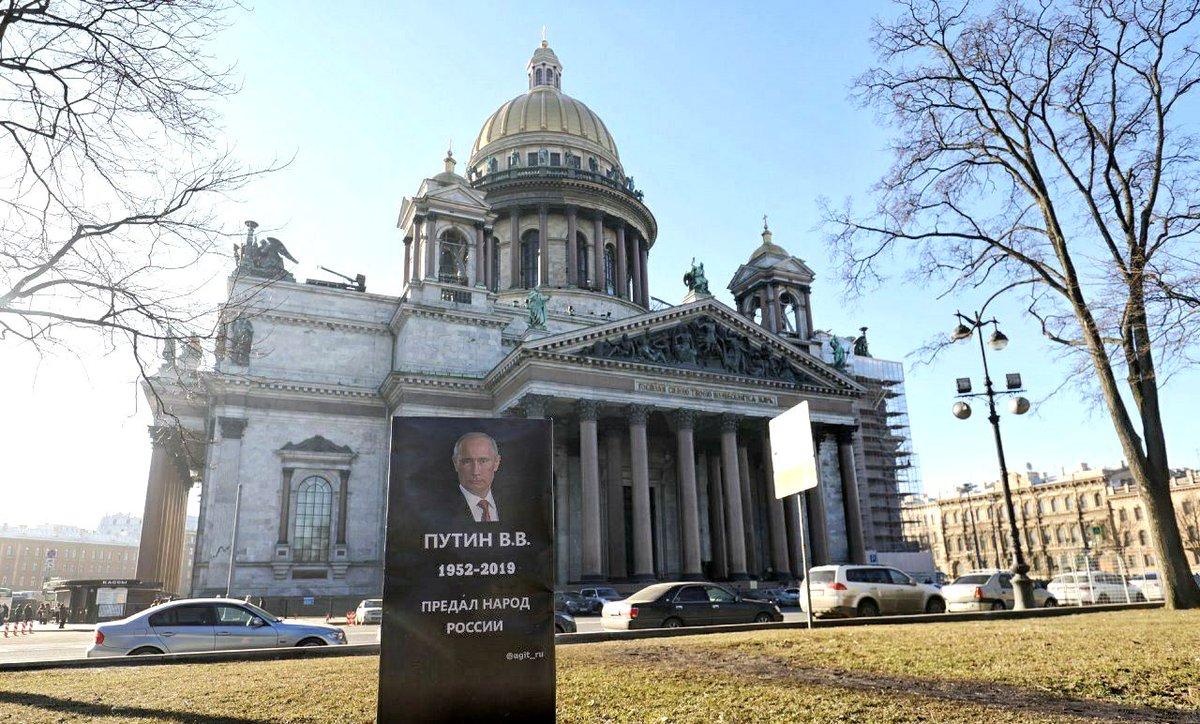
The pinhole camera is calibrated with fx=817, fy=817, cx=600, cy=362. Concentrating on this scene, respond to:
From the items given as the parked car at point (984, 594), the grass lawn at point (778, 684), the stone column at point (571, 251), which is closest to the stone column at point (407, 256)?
the stone column at point (571, 251)

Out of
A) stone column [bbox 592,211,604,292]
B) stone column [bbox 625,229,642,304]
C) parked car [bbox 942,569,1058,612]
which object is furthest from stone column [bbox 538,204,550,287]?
parked car [bbox 942,569,1058,612]

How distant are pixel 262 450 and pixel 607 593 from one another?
1757 cm

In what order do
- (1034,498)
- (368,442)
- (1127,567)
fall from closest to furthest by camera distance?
1. (368,442)
2. (1127,567)
3. (1034,498)

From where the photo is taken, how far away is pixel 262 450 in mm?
37688

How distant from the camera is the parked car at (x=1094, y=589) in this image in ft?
109

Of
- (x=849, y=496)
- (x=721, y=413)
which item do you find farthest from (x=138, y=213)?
(x=849, y=496)

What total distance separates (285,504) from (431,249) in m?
14.6

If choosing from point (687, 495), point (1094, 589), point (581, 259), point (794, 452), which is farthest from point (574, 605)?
point (581, 259)

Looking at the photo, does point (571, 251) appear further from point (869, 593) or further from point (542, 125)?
point (869, 593)

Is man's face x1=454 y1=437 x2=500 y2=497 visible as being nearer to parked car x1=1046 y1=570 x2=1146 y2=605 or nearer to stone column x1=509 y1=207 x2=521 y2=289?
parked car x1=1046 y1=570 x2=1146 y2=605

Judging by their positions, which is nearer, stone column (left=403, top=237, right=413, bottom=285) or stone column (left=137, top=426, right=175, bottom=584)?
stone column (left=137, top=426, right=175, bottom=584)

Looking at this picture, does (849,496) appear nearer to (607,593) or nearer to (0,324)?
(607,593)

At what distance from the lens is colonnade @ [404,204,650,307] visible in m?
46.5

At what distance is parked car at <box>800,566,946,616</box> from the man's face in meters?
17.6
